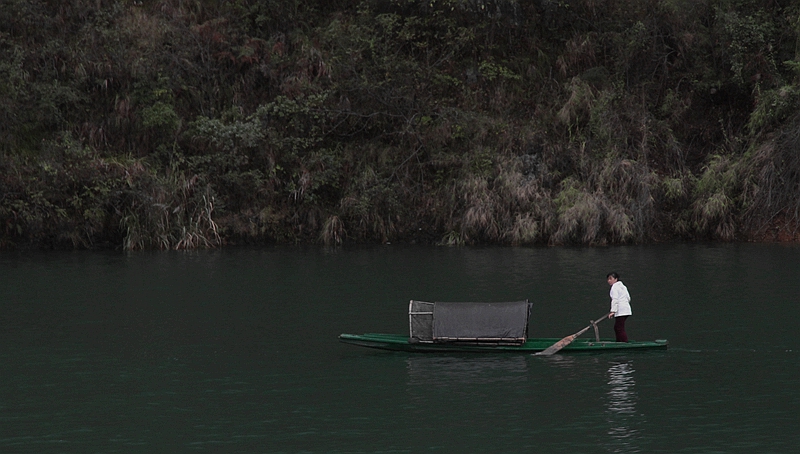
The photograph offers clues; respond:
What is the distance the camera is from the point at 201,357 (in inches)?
869

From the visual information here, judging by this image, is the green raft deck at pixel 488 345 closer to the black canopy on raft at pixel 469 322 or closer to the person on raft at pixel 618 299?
the black canopy on raft at pixel 469 322

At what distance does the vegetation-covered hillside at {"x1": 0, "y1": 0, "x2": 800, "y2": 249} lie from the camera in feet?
152

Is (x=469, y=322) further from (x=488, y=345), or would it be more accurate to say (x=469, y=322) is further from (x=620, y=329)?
(x=620, y=329)

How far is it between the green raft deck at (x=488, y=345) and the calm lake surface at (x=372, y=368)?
232mm

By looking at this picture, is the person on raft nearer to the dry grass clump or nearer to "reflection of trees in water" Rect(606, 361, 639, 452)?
"reflection of trees in water" Rect(606, 361, 639, 452)

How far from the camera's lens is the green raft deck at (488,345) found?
71.7ft

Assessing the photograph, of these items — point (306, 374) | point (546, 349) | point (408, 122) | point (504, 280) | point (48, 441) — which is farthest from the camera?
point (408, 122)

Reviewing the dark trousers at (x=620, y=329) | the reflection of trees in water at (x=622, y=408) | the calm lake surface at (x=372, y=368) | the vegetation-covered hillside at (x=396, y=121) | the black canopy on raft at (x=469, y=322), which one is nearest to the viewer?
the reflection of trees in water at (x=622, y=408)

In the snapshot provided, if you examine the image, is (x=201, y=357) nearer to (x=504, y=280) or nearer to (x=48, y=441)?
(x=48, y=441)

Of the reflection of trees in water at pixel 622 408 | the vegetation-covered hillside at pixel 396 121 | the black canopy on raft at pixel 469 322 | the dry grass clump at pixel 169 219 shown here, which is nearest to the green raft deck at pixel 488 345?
the black canopy on raft at pixel 469 322

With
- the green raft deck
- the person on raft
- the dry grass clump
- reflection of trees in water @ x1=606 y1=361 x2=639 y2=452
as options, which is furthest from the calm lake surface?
the dry grass clump

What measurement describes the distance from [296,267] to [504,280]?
8.65 metres

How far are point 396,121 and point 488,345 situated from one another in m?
31.0

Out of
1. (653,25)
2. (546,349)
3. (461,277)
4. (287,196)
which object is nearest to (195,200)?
(287,196)
